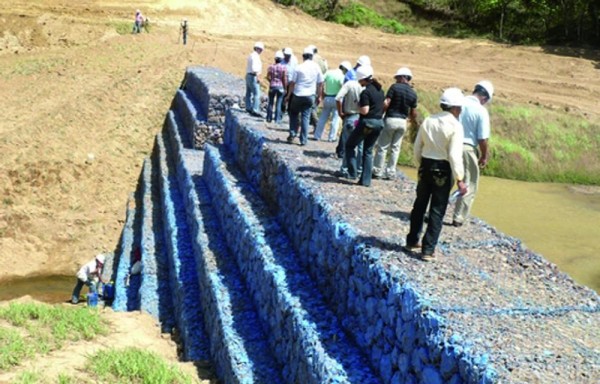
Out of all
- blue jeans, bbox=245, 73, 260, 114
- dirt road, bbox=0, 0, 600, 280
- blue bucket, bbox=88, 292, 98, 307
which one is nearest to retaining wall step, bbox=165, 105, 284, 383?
blue bucket, bbox=88, 292, 98, 307

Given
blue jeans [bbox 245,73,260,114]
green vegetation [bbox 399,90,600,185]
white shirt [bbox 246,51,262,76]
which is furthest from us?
green vegetation [bbox 399,90,600,185]

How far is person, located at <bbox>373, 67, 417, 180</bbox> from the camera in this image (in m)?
8.68

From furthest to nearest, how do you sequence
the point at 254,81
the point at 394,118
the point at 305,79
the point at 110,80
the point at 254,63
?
the point at 110,80 < the point at 254,81 < the point at 254,63 < the point at 305,79 < the point at 394,118

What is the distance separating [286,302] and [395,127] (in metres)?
3.37

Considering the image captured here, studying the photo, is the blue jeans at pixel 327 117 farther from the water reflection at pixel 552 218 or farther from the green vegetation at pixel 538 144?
Answer: the green vegetation at pixel 538 144

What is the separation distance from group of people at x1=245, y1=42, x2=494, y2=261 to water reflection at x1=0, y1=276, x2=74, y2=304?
573cm

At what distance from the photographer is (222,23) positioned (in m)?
36.6

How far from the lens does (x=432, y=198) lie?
612cm

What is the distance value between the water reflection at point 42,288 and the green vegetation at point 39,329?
5604 mm

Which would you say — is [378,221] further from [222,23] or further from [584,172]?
[222,23]

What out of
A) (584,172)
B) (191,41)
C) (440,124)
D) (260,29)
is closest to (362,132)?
(440,124)

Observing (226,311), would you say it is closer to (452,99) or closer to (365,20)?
(452,99)

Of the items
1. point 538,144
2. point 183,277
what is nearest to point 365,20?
point 538,144

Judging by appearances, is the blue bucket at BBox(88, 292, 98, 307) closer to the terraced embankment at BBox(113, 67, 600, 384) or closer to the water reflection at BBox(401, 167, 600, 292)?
the terraced embankment at BBox(113, 67, 600, 384)
